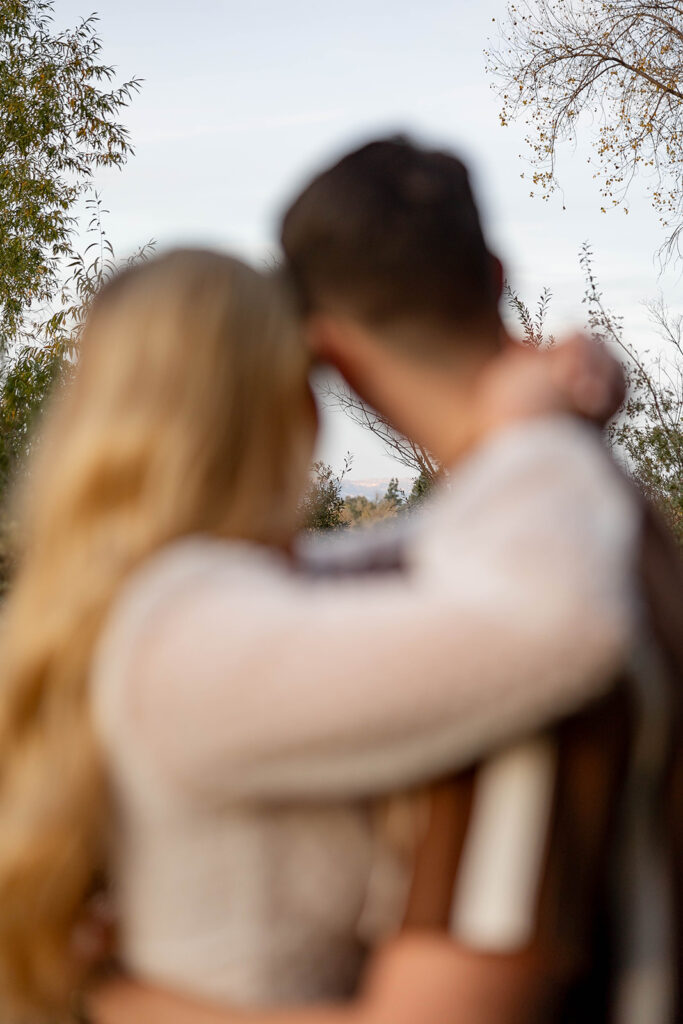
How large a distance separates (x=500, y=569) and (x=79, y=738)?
1.61ft

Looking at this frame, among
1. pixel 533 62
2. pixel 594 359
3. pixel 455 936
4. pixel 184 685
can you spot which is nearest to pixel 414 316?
pixel 594 359

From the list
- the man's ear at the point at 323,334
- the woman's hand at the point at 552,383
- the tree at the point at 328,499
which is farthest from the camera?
the tree at the point at 328,499

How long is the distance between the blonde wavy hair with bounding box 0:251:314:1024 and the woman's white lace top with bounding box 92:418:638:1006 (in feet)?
0.18

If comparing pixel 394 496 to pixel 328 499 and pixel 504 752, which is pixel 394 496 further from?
pixel 504 752

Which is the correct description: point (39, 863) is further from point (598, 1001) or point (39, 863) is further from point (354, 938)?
point (598, 1001)

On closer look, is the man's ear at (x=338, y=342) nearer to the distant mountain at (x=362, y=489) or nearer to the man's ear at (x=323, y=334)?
the man's ear at (x=323, y=334)

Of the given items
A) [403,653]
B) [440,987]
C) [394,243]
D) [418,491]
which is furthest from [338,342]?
[418,491]

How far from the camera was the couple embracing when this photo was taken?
3.17 feet

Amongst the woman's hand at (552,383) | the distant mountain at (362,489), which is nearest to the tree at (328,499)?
the distant mountain at (362,489)

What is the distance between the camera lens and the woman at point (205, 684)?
97 centimetres

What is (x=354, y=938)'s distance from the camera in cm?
112

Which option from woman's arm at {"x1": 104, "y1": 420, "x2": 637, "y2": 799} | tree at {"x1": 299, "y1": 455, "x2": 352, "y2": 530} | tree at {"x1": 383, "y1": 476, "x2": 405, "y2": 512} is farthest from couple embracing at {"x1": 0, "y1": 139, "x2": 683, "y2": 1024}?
tree at {"x1": 383, "y1": 476, "x2": 405, "y2": 512}

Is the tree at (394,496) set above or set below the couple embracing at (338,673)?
above

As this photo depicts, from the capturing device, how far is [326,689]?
3.15ft
